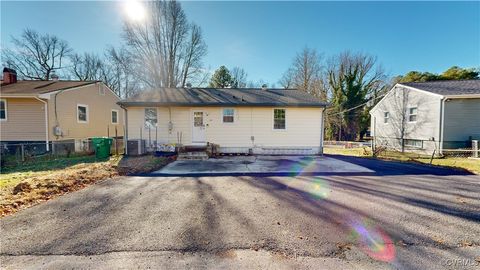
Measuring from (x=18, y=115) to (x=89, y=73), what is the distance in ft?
81.5

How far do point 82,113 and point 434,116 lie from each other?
2333 centimetres

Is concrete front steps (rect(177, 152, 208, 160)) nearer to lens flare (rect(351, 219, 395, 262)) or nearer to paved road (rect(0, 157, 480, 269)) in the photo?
paved road (rect(0, 157, 480, 269))

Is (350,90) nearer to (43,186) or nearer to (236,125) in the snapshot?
(236,125)

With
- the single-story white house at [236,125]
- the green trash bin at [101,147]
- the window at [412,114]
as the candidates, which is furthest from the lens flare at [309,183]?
the window at [412,114]

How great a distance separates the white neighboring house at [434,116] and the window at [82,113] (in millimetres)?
22414

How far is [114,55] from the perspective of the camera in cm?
2508

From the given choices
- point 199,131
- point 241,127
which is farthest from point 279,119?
point 199,131

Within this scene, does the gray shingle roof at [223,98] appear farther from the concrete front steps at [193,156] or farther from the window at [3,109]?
the window at [3,109]

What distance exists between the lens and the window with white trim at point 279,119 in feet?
37.2

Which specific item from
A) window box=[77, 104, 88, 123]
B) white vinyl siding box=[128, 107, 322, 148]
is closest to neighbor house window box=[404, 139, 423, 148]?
white vinyl siding box=[128, 107, 322, 148]

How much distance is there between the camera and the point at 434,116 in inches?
492

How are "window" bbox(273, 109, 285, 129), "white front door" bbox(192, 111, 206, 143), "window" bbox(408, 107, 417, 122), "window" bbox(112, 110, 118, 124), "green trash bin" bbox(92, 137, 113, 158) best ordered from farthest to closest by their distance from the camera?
1. "window" bbox(112, 110, 118, 124)
2. "window" bbox(408, 107, 417, 122)
3. "window" bbox(273, 109, 285, 129)
4. "white front door" bbox(192, 111, 206, 143)
5. "green trash bin" bbox(92, 137, 113, 158)

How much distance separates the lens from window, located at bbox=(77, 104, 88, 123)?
13.8 metres

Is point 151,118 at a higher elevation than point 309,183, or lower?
higher
